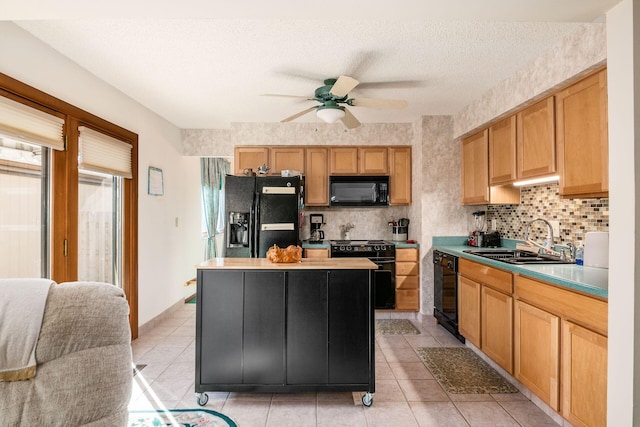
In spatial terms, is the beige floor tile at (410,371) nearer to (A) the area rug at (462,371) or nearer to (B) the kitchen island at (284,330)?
(A) the area rug at (462,371)

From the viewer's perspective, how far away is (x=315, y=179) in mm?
4703

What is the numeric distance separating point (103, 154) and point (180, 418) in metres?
2.26

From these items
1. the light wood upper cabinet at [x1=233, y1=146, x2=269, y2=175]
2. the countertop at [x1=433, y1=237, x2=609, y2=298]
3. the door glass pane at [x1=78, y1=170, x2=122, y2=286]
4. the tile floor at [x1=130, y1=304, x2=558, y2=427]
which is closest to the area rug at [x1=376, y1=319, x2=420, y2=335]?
the tile floor at [x1=130, y1=304, x2=558, y2=427]

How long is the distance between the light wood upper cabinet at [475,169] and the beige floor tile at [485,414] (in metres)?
1.98

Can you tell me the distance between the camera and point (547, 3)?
5.39 ft

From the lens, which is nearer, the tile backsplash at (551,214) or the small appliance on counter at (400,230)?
the tile backsplash at (551,214)

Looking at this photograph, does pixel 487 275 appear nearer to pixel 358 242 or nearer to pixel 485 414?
Answer: pixel 485 414

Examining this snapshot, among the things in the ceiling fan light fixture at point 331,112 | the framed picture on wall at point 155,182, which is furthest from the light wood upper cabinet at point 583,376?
the framed picture on wall at point 155,182

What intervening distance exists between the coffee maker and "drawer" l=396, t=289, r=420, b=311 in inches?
49.6

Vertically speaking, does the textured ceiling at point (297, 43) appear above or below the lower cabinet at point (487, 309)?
above

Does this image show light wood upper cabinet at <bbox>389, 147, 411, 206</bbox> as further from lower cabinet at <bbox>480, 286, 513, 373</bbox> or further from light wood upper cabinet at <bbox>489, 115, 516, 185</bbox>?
lower cabinet at <bbox>480, 286, 513, 373</bbox>

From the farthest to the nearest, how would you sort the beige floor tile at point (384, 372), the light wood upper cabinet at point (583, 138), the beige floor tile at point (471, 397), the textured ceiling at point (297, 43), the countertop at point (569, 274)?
the beige floor tile at point (384, 372) < the beige floor tile at point (471, 397) < the light wood upper cabinet at point (583, 138) < the countertop at point (569, 274) < the textured ceiling at point (297, 43)

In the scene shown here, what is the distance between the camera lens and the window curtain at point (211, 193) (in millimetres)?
6070

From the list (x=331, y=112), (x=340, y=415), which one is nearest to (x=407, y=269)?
(x=331, y=112)
